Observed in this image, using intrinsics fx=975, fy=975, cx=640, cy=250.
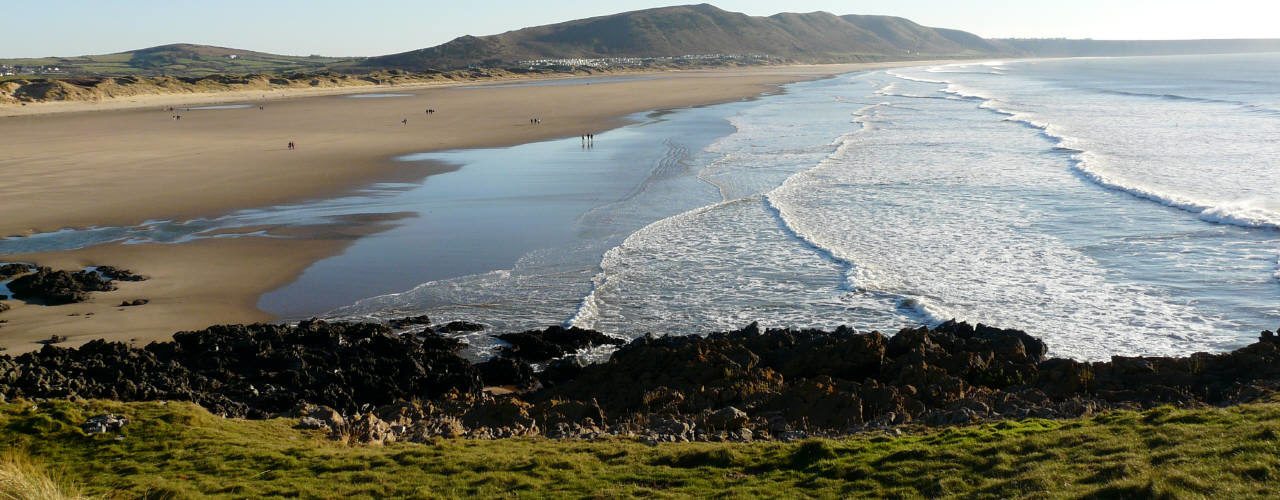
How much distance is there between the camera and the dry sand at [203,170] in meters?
14.4

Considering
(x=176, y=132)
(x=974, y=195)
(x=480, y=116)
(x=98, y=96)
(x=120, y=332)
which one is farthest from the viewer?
(x=98, y=96)

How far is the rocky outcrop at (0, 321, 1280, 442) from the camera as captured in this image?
9.16 metres

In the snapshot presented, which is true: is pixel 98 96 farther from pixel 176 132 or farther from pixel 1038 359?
pixel 1038 359

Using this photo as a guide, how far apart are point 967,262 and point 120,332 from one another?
1312cm

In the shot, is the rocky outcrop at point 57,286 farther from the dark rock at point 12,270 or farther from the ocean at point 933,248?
the ocean at point 933,248

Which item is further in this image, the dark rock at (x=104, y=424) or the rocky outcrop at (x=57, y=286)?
the rocky outcrop at (x=57, y=286)

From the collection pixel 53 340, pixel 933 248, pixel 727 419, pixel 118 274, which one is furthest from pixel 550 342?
pixel 933 248

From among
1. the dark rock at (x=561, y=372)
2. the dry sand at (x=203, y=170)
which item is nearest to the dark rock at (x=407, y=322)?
the dry sand at (x=203, y=170)

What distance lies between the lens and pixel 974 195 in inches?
938

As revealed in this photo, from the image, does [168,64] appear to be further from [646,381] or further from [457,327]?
[646,381]

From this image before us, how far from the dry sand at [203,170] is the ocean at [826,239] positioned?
1147 millimetres

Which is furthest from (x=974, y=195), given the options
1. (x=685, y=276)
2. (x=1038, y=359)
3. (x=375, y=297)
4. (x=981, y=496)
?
(x=981, y=496)

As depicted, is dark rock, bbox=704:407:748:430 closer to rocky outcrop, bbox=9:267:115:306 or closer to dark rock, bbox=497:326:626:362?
dark rock, bbox=497:326:626:362

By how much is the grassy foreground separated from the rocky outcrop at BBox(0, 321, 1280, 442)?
2.77 feet
